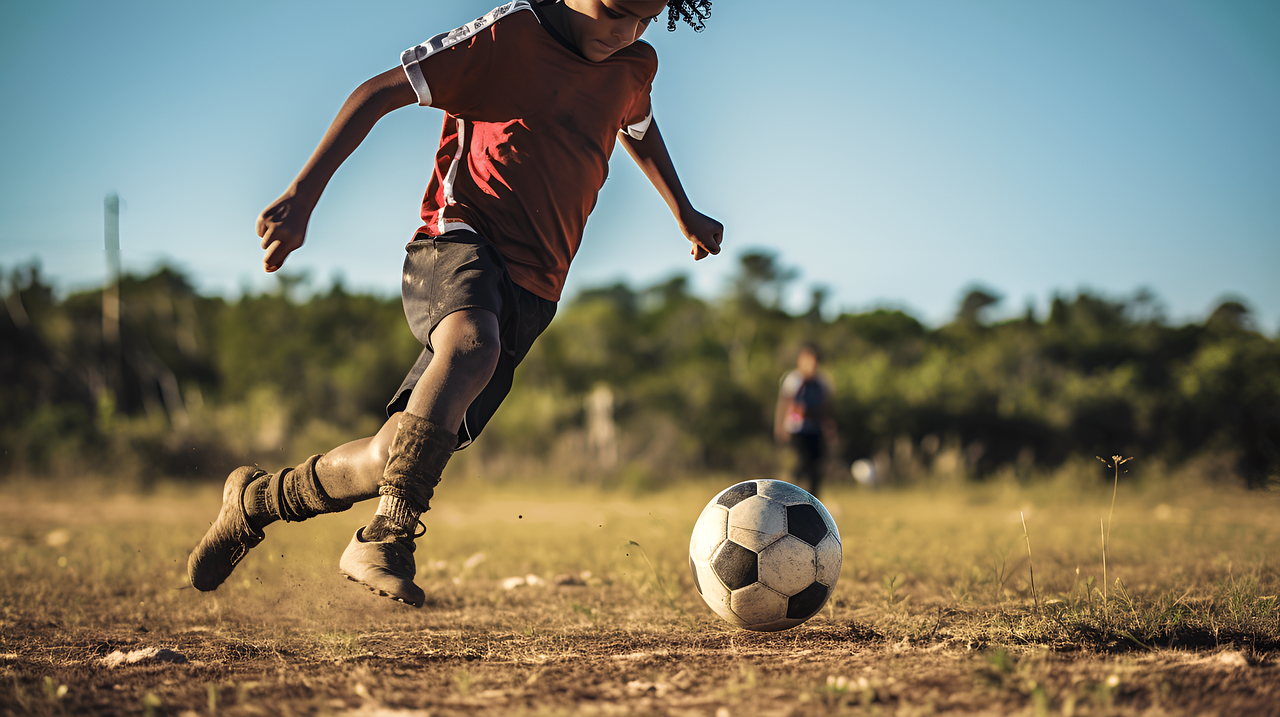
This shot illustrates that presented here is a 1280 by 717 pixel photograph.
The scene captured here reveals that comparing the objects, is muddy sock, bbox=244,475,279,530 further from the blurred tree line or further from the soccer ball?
the blurred tree line

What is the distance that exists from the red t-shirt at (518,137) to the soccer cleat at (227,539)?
1312 mm

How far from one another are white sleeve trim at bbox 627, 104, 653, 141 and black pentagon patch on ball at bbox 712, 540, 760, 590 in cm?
174

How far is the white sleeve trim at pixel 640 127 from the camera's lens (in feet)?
11.3

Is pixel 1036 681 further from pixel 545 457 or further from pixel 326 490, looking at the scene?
pixel 545 457

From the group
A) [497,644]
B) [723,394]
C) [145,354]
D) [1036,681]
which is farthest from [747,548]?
[145,354]

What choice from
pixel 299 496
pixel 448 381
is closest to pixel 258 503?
pixel 299 496

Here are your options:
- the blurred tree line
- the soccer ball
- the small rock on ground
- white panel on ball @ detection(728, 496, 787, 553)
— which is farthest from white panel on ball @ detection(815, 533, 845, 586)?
the blurred tree line

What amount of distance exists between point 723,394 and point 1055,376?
6.42 m

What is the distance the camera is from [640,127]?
3.45 meters

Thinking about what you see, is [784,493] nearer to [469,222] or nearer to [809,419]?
[469,222]

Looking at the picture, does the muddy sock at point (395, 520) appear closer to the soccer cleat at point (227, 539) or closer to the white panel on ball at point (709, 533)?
the soccer cleat at point (227, 539)

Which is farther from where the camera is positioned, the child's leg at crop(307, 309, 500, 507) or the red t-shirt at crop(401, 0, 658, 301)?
the red t-shirt at crop(401, 0, 658, 301)

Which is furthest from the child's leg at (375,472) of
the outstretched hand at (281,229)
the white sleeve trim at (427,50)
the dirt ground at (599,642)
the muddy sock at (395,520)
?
the white sleeve trim at (427,50)

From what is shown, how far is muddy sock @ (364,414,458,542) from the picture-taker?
2.46 metres
